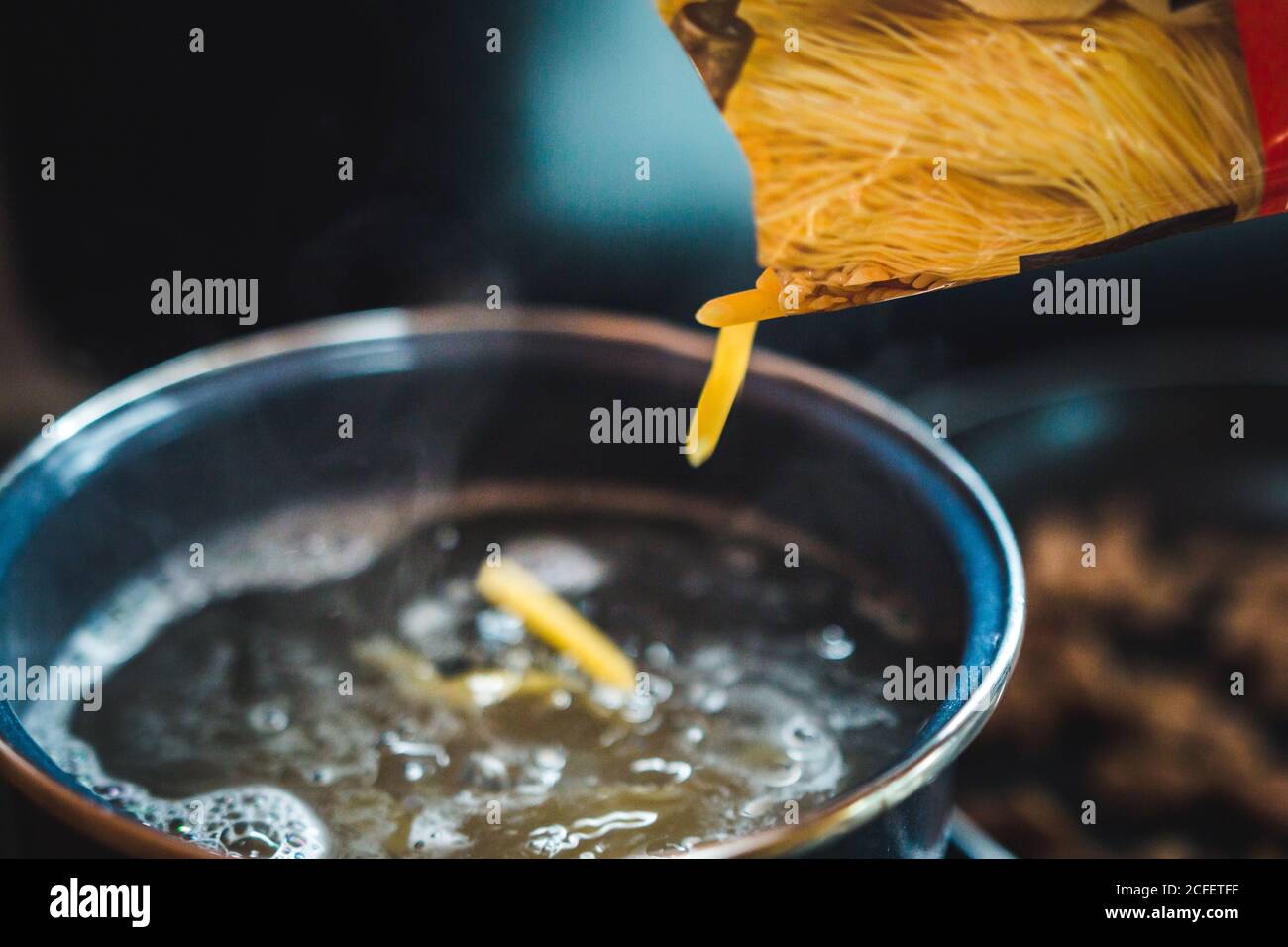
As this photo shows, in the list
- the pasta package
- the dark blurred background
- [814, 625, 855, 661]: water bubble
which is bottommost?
[814, 625, 855, 661]: water bubble

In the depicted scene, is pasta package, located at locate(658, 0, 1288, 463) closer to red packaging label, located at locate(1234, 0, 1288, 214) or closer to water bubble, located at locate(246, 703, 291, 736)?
red packaging label, located at locate(1234, 0, 1288, 214)

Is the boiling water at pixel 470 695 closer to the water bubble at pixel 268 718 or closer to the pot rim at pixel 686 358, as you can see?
the water bubble at pixel 268 718

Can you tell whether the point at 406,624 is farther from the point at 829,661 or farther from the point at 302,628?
the point at 829,661

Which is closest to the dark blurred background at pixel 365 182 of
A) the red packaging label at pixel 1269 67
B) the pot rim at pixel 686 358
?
the pot rim at pixel 686 358

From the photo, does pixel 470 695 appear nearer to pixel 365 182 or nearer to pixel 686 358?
pixel 686 358

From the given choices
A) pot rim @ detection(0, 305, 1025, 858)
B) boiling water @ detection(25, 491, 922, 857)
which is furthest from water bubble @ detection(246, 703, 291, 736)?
pot rim @ detection(0, 305, 1025, 858)
